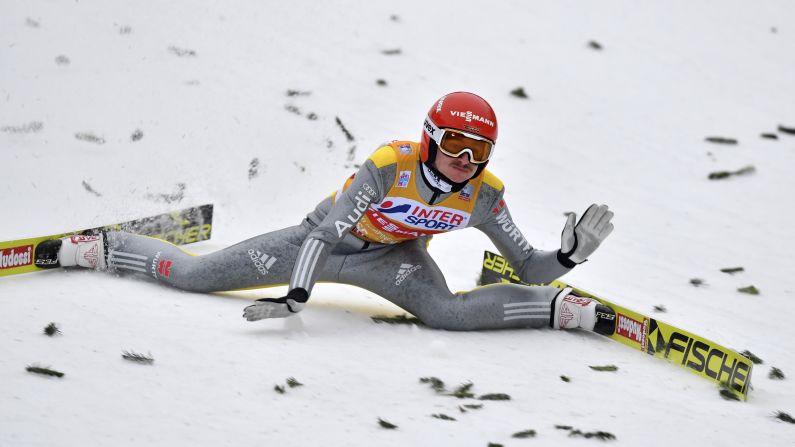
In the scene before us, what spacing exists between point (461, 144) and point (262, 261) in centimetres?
148

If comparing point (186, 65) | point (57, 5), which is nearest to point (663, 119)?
point (186, 65)

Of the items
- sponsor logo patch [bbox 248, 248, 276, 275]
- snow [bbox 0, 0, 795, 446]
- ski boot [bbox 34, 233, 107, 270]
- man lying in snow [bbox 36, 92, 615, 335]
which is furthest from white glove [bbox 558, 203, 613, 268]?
ski boot [bbox 34, 233, 107, 270]

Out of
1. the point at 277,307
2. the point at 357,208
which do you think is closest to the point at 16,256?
the point at 277,307

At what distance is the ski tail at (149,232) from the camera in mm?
5773

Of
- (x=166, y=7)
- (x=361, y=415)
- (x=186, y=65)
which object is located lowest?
(x=361, y=415)

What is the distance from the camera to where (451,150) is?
5.36 metres

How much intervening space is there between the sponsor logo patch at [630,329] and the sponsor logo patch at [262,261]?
2.17 meters

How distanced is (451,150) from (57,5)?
6559 mm

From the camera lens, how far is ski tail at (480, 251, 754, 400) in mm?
5086

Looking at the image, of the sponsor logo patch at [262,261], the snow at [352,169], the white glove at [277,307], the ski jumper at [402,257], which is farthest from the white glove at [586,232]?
the sponsor logo patch at [262,261]

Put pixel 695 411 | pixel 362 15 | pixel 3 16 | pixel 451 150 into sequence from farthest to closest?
pixel 362 15
pixel 3 16
pixel 451 150
pixel 695 411

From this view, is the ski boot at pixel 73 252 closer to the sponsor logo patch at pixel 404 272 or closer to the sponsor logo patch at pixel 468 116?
the sponsor logo patch at pixel 404 272

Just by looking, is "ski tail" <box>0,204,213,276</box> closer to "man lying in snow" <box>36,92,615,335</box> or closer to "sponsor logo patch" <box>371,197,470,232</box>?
"man lying in snow" <box>36,92,615,335</box>

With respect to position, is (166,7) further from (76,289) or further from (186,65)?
(76,289)
